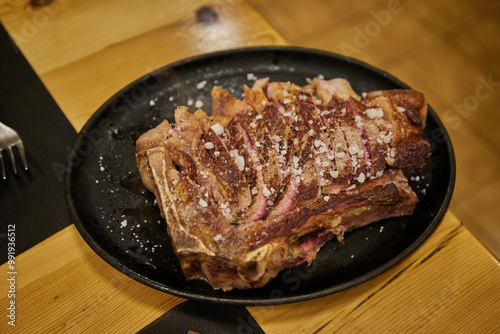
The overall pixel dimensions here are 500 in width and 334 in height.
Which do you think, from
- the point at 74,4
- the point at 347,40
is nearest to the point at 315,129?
the point at 347,40

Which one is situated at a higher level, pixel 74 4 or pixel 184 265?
pixel 74 4

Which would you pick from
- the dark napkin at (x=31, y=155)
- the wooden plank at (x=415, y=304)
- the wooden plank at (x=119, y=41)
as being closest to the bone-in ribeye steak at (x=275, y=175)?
the wooden plank at (x=415, y=304)

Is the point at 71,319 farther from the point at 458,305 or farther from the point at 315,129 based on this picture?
the point at 458,305

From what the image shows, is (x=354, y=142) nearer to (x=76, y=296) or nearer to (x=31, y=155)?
(x=76, y=296)

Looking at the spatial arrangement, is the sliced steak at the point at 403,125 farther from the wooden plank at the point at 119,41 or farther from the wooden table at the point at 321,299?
the wooden plank at the point at 119,41

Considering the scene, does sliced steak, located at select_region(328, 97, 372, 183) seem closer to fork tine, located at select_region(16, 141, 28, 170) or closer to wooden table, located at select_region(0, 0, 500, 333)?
wooden table, located at select_region(0, 0, 500, 333)

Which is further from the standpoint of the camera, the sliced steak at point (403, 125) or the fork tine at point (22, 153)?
the fork tine at point (22, 153)
